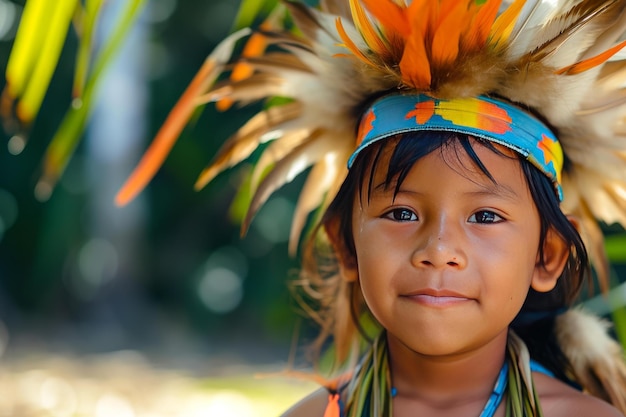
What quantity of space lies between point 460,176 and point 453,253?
5.0 inches

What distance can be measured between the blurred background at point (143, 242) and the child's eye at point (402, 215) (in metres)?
3.22

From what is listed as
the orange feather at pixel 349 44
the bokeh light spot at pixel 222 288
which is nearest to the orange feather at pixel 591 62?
the orange feather at pixel 349 44

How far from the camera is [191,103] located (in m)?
1.65

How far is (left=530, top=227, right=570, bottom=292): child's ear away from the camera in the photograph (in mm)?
1544

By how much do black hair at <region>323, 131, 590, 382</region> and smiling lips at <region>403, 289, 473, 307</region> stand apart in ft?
0.61

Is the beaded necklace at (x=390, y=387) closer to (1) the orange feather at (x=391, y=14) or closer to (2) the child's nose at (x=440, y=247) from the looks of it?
(2) the child's nose at (x=440, y=247)

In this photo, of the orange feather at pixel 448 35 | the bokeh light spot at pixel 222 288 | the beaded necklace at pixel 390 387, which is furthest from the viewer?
the bokeh light spot at pixel 222 288

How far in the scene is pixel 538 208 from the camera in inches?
58.1

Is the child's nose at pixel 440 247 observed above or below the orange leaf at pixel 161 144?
below

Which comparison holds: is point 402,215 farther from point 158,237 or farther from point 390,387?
point 158,237

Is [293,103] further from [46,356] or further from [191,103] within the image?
[46,356]

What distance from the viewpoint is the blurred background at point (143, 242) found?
16.0 feet

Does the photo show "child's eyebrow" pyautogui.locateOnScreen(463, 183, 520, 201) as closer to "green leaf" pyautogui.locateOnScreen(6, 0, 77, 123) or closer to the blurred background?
A: "green leaf" pyautogui.locateOnScreen(6, 0, 77, 123)

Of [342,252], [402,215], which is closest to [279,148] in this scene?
[342,252]
